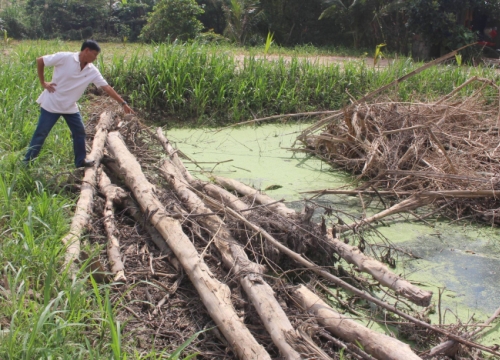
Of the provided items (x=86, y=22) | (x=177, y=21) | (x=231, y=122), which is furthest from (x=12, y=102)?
(x=86, y=22)

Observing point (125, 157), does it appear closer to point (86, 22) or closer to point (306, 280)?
point (306, 280)

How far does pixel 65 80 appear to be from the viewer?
4.46m

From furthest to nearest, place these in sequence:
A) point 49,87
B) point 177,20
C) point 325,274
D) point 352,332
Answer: point 177,20, point 49,87, point 325,274, point 352,332

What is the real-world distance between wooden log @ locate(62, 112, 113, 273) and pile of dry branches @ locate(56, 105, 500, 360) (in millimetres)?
12

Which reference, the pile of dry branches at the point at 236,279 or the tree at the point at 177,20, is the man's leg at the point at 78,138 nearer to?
the pile of dry branches at the point at 236,279

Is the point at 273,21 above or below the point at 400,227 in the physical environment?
above

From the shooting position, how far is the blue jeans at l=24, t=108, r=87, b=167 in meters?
4.54

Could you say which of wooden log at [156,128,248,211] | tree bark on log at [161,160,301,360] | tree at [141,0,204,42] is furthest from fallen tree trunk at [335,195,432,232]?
tree at [141,0,204,42]

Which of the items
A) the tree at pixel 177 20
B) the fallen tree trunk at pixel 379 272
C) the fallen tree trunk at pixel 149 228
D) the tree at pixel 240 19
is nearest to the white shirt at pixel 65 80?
the fallen tree trunk at pixel 149 228

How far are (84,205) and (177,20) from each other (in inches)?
432

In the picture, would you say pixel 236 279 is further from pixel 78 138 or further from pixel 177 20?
pixel 177 20

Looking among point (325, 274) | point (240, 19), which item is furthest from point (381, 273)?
point (240, 19)

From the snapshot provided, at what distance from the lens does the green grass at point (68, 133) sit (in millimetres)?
2516

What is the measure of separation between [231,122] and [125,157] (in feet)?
10.6
